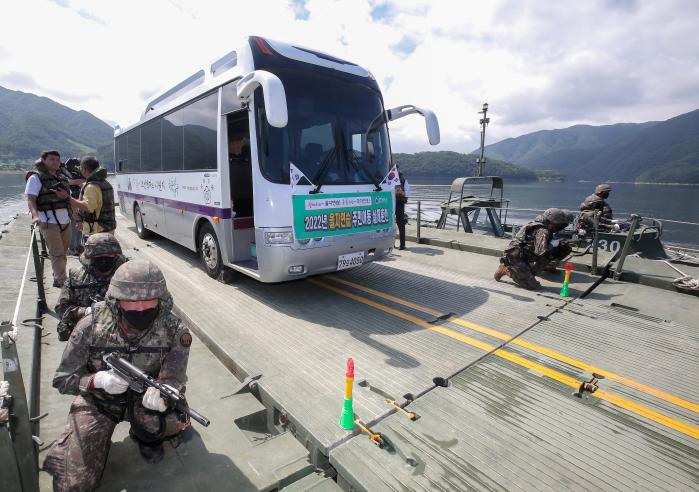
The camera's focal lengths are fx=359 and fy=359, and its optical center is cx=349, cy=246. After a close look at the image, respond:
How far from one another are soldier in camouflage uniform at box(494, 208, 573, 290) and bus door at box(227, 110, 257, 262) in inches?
186

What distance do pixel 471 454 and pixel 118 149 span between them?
13959mm

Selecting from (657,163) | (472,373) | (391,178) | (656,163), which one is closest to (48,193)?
(391,178)

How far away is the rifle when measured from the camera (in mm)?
2309

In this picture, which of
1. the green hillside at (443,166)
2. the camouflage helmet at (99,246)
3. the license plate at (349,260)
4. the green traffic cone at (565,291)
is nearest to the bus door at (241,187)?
the license plate at (349,260)

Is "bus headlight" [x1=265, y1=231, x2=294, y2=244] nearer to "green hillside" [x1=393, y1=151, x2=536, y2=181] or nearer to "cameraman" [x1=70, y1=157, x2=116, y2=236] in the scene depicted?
"cameraman" [x1=70, y1=157, x2=116, y2=236]

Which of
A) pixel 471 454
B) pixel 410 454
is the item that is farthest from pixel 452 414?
pixel 410 454

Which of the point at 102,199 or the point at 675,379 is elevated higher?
the point at 102,199

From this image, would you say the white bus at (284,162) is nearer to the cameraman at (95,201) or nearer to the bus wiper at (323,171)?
the bus wiper at (323,171)

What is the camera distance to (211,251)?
684 centimetres

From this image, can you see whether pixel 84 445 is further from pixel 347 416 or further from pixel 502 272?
pixel 502 272

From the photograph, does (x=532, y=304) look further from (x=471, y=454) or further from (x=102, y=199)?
(x=102, y=199)

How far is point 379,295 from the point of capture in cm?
618

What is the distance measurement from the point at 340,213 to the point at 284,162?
44.3 inches

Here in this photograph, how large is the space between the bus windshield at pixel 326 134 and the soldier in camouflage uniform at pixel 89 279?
2274 mm
